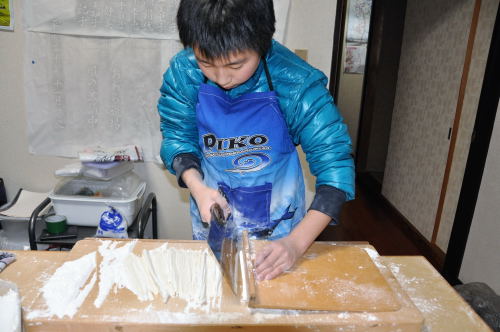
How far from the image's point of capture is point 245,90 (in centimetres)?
100

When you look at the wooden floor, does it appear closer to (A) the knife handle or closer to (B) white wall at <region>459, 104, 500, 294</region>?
(B) white wall at <region>459, 104, 500, 294</region>

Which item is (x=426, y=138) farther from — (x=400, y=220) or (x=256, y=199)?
(x=256, y=199)

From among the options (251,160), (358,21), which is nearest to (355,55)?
(358,21)

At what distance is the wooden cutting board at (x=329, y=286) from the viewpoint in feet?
2.40

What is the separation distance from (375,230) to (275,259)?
2.40 metres

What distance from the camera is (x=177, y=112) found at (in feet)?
3.47

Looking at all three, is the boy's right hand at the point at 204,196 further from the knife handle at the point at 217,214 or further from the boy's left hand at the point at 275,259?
the boy's left hand at the point at 275,259

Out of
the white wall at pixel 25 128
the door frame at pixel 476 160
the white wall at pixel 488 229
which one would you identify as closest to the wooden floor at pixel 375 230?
the door frame at pixel 476 160

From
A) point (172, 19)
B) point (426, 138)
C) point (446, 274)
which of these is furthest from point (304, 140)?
point (426, 138)

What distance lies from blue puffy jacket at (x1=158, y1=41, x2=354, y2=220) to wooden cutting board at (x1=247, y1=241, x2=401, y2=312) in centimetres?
16

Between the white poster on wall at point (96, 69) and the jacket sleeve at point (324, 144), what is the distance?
0.99 meters

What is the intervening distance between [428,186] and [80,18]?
2.41 meters

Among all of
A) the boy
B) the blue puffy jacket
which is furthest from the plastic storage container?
the blue puffy jacket

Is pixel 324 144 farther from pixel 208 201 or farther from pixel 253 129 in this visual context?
pixel 208 201
